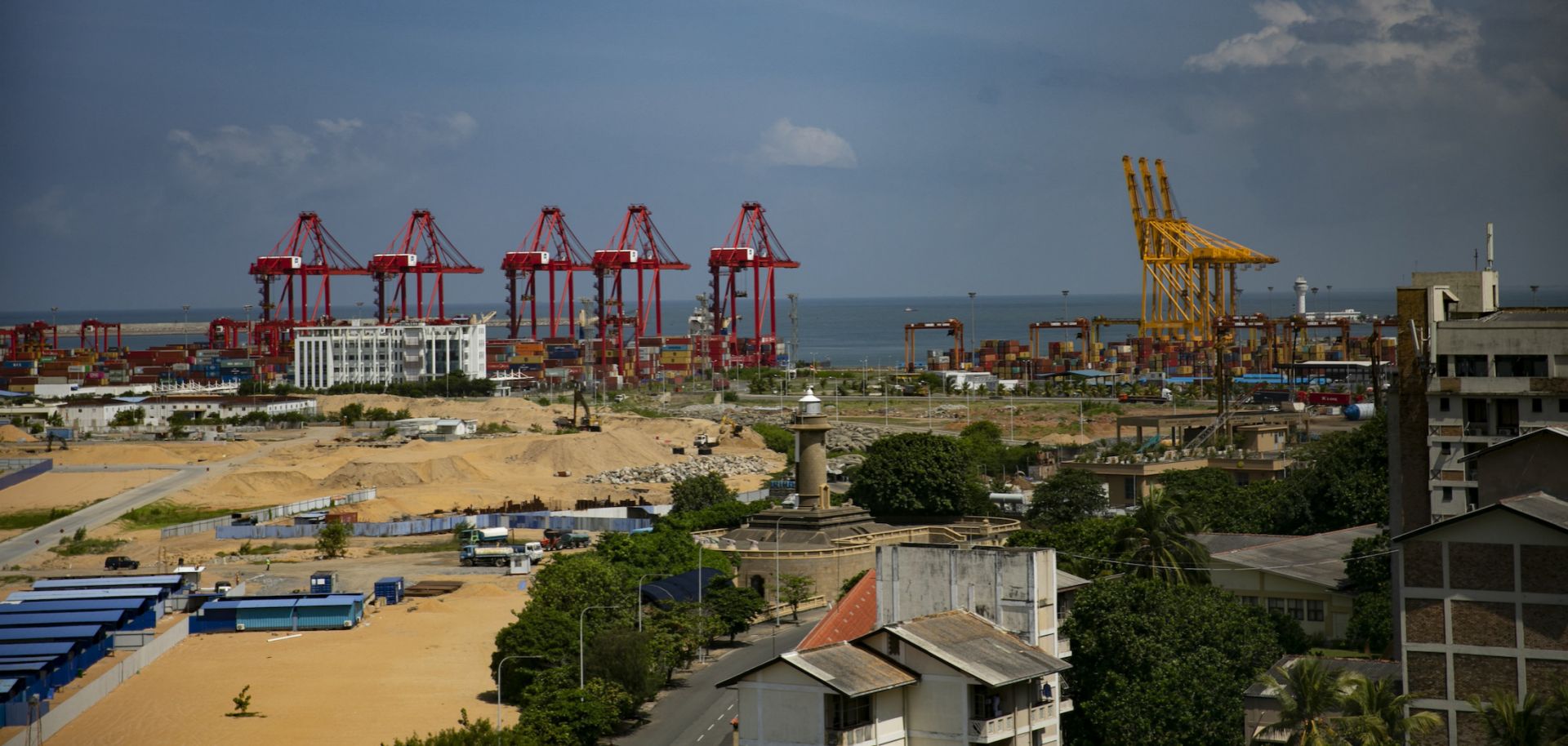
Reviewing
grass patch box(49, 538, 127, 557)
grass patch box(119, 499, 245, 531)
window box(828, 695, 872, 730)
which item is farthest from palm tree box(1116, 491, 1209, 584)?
grass patch box(119, 499, 245, 531)

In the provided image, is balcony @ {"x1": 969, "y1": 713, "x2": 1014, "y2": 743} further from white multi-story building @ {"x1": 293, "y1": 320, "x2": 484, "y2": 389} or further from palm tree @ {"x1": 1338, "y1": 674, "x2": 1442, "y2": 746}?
white multi-story building @ {"x1": 293, "y1": 320, "x2": 484, "y2": 389}

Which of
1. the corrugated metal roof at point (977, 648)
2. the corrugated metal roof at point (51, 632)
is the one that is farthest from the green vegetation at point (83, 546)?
the corrugated metal roof at point (977, 648)

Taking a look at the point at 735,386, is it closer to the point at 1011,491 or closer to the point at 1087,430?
the point at 1087,430

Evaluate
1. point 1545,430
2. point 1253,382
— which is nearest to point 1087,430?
point 1253,382

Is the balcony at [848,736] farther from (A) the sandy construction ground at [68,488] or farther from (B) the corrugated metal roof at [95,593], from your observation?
(A) the sandy construction ground at [68,488]

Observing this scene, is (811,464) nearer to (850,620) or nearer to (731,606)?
(731,606)

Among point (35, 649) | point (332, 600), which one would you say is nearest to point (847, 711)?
point (35, 649)

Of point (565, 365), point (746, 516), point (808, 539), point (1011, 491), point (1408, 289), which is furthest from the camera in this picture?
point (565, 365)
